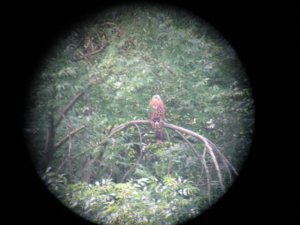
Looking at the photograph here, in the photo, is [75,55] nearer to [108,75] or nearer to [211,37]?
[108,75]

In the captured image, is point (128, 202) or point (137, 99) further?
point (137, 99)

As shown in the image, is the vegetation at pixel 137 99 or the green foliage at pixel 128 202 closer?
the green foliage at pixel 128 202

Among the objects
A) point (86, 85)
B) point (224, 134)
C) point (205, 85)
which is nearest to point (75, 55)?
point (86, 85)

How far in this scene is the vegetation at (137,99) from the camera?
3434 millimetres

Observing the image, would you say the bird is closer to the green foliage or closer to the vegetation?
the vegetation

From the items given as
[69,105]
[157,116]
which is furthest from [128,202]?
[69,105]

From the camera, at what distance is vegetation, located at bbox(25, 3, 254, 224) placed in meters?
3.43

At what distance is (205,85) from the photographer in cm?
392

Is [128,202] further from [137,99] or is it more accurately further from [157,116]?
[137,99]

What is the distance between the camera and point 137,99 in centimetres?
391

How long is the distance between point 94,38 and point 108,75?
0.45 meters

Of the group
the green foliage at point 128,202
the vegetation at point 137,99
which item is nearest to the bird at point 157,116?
the vegetation at point 137,99

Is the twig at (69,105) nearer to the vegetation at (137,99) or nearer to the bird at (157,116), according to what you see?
the vegetation at (137,99)

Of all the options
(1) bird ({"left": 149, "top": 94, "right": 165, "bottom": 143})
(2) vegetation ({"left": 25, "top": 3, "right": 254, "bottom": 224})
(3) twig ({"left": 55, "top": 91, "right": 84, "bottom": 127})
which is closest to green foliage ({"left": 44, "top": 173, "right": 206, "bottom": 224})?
(2) vegetation ({"left": 25, "top": 3, "right": 254, "bottom": 224})
